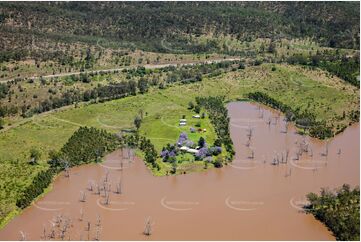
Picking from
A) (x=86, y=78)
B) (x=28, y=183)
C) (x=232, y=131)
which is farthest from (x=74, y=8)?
(x=28, y=183)

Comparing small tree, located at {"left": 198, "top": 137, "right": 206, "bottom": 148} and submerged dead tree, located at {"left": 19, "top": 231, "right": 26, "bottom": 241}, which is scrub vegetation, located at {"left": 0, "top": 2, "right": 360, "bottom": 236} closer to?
small tree, located at {"left": 198, "top": 137, "right": 206, "bottom": 148}

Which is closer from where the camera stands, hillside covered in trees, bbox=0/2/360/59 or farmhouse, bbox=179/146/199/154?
farmhouse, bbox=179/146/199/154

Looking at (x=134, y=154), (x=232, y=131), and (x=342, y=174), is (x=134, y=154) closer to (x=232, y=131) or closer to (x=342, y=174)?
(x=232, y=131)

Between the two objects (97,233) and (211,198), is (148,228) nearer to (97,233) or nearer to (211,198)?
(97,233)

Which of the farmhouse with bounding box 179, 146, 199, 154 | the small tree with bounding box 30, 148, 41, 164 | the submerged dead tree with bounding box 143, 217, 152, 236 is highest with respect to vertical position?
the farmhouse with bounding box 179, 146, 199, 154

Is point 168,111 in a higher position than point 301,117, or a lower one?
lower

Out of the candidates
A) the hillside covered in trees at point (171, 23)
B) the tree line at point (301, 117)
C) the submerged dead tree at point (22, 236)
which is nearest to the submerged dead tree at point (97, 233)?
the submerged dead tree at point (22, 236)

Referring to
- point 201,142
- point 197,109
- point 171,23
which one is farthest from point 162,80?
point 171,23

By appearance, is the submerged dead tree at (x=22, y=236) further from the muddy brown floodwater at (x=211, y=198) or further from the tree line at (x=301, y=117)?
the tree line at (x=301, y=117)

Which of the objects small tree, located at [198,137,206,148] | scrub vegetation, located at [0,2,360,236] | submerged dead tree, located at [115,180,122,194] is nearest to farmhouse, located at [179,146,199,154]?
scrub vegetation, located at [0,2,360,236]

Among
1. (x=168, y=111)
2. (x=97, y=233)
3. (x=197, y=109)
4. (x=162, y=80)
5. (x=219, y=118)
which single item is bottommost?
(x=97, y=233)
